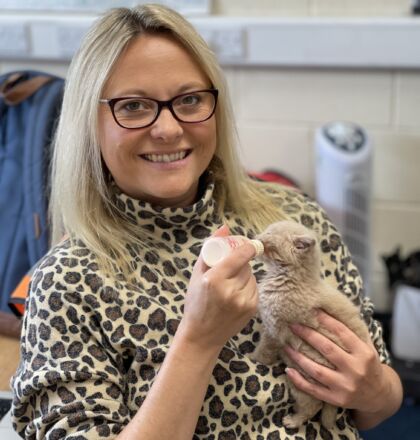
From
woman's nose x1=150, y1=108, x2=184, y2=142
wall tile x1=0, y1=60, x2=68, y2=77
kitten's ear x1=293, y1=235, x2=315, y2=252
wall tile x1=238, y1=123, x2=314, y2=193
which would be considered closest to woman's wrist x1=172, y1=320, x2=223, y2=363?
kitten's ear x1=293, y1=235, x2=315, y2=252

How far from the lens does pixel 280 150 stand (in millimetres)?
2697

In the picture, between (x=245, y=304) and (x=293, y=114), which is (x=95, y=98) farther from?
(x=293, y=114)

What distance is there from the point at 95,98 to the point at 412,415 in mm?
1925

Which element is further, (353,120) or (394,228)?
(394,228)

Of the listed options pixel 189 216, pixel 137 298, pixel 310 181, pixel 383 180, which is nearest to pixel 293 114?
pixel 310 181

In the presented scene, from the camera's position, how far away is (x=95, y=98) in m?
1.14

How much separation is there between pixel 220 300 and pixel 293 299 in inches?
7.3

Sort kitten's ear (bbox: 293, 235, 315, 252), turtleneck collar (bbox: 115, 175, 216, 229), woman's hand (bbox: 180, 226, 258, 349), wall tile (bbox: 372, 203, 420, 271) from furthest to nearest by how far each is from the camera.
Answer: wall tile (bbox: 372, 203, 420, 271) < turtleneck collar (bbox: 115, 175, 216, 229) < kitten's ear (bbox: 293, 235, 315, 252) < woman's hand (bbox: 180, 226, 258, 349)

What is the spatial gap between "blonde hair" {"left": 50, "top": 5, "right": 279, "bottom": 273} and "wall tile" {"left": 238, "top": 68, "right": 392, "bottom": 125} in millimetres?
1344

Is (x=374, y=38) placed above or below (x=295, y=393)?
above

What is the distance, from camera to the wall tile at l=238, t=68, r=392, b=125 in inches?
98.6

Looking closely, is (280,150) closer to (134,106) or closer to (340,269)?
(340,269)

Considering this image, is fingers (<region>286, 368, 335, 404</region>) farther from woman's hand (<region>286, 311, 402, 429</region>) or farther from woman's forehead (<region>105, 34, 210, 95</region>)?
woman's forehead (<region>105, 34, 210, 95</region>)

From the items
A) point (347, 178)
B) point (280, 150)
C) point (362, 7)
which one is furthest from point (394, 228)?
point (362, 7)
